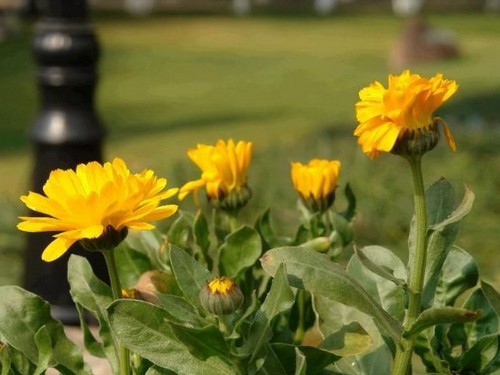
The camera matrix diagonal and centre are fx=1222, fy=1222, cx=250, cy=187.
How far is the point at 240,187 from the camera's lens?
1.87 meters

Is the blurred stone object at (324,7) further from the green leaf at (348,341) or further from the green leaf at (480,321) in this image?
the green leaf at (348,341)

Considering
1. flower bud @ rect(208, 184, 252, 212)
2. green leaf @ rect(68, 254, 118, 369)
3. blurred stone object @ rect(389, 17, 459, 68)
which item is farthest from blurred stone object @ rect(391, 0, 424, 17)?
green leaf @ rect(68, 254, 118, 369)

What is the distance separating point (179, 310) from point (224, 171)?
0.38 metres

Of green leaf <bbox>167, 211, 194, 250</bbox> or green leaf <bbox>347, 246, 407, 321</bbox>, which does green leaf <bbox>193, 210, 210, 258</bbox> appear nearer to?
green leaf <bbox>167, 211, 194, 250</bbox>

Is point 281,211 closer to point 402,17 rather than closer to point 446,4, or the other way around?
point 402,17

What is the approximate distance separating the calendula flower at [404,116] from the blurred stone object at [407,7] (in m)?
21.8

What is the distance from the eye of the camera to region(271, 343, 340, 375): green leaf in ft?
5.06

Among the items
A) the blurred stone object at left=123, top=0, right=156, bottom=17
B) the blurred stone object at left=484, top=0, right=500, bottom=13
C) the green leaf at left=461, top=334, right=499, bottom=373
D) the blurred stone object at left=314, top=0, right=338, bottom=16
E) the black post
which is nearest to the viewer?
the green leaf at left=461, top=334, right=499, bottom=373

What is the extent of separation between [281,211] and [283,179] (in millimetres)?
624

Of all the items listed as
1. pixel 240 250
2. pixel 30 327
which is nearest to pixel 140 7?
pixel 240 250

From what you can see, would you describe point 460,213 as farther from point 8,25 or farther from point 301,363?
point 8,25

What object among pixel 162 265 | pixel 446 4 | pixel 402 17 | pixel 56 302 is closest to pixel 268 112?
pixel 56 302

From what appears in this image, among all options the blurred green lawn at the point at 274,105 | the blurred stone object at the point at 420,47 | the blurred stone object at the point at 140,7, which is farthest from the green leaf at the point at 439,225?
the blurred stone object at the point at 140,7

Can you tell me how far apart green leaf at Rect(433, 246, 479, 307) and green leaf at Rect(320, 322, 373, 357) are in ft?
0.86
